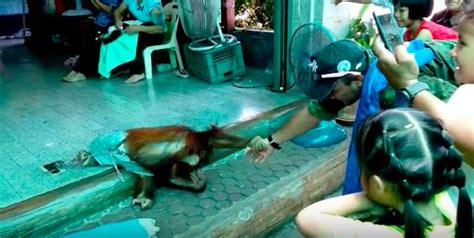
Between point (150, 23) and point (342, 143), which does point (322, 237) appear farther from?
point (150, 23)

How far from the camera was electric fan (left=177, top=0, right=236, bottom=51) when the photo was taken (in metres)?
4.39

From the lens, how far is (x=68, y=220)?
2.21 metres

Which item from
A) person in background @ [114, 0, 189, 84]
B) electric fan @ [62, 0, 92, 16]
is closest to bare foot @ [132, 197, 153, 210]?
person in background @ [114, 0, 189, 84]

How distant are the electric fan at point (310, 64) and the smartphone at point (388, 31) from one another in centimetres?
23

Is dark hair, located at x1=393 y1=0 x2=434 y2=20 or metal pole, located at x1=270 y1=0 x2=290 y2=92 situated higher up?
dark hair, located at x1=393 y1=0 x2=434 y2=20

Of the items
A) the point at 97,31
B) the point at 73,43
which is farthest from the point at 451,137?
the point at 73,43

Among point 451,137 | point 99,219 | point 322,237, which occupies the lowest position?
point 99,219

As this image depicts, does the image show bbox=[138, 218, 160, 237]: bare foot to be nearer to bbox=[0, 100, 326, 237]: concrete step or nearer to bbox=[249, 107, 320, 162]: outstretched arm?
bbox=[0, 100, 326, 237]: concrete step

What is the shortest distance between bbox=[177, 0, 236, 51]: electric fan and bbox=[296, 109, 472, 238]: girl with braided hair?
3701 mm

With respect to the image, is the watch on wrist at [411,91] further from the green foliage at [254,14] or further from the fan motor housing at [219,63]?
the green foliage at [254,14]

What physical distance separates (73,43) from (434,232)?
261 inches

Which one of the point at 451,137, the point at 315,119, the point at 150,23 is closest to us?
the point at 451,137

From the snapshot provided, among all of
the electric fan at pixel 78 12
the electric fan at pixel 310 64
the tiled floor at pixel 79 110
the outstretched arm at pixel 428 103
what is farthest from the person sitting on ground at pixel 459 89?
the electric fan at pixel 78 12

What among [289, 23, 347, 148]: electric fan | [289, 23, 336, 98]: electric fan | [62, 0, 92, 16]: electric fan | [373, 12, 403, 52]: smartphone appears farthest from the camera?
[62, 0, 92, 16]: electric fan
